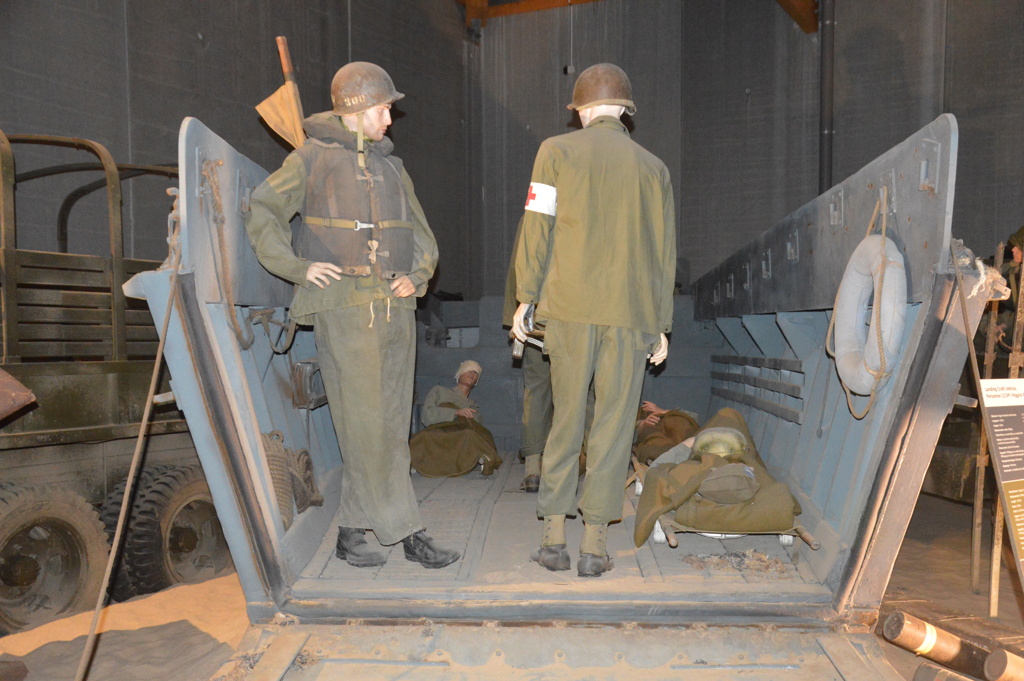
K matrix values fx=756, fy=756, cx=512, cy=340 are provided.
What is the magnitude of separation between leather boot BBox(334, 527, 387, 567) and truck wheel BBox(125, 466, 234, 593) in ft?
3.87

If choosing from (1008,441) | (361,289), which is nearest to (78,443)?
(361,289)

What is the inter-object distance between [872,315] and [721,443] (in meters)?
1.07

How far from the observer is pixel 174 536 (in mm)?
4230

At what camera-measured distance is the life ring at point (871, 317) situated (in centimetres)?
241

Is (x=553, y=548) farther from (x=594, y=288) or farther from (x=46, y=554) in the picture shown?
(x=46, y=554)

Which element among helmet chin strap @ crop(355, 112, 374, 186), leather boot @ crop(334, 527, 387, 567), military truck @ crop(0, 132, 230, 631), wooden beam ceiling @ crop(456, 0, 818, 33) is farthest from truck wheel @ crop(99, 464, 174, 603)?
wooden beam ceiling @ crop(456, 0, 818, 33)

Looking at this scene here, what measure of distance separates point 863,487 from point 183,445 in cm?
362

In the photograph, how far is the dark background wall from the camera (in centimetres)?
601

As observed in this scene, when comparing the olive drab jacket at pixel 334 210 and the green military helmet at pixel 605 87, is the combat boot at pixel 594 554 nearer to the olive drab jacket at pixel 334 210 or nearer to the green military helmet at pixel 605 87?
the olive drab jacket at pixel 334 210

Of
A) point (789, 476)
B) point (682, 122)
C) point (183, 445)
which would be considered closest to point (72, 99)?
point (183, 445)

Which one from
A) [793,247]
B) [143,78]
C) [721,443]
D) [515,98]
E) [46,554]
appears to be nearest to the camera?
[721,443]

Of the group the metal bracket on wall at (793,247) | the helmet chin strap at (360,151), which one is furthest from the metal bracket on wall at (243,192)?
the metal bracket on wall at (793,247)

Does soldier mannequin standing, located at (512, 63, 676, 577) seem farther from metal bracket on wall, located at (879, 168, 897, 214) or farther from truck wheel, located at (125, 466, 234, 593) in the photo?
truck wheel, located at (125, 466, 234, 593)

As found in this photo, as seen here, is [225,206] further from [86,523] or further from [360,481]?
[86,523]
